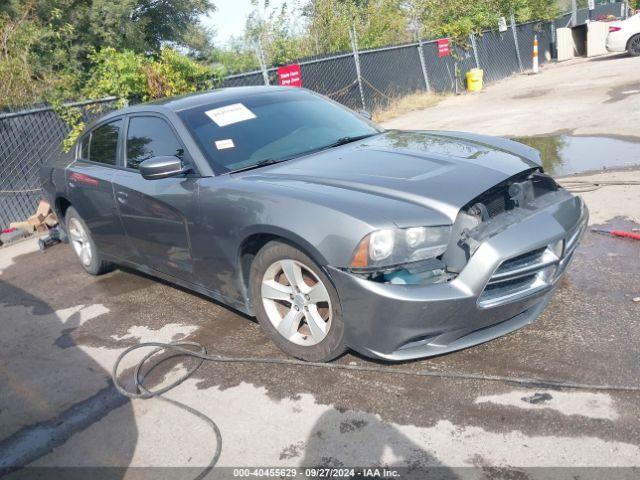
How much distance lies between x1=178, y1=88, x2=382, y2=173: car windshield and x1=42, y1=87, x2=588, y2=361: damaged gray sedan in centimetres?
1

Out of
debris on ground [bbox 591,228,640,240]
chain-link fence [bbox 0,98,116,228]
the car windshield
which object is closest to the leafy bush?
chain-link fence [bbox 0,98,116,228]

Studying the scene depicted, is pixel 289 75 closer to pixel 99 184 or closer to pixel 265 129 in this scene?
pixel 99 184

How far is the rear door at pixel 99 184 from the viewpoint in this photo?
503 centimetres

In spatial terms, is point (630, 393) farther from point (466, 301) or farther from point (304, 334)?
point (304, 334)

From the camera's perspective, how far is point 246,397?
3381 mm

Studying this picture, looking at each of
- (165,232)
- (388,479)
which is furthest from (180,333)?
(388,479)

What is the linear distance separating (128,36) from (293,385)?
16897 mm

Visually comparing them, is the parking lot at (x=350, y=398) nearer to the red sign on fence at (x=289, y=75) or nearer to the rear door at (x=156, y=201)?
the rear door at (x=156, y=201)

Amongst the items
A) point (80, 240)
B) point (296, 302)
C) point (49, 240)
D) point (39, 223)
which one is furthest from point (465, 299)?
point (39, 223)

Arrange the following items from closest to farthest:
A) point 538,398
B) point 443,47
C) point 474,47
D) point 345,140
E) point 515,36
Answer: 1. point 538,398
2. point 345,140
3. point 443,47
4. point 474,47
5. point 515,36

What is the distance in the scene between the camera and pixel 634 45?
67.1 ft

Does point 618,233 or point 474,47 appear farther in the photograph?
point 474,47

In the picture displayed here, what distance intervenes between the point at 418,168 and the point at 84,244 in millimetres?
3861

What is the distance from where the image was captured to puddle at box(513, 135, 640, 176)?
7332 mm
